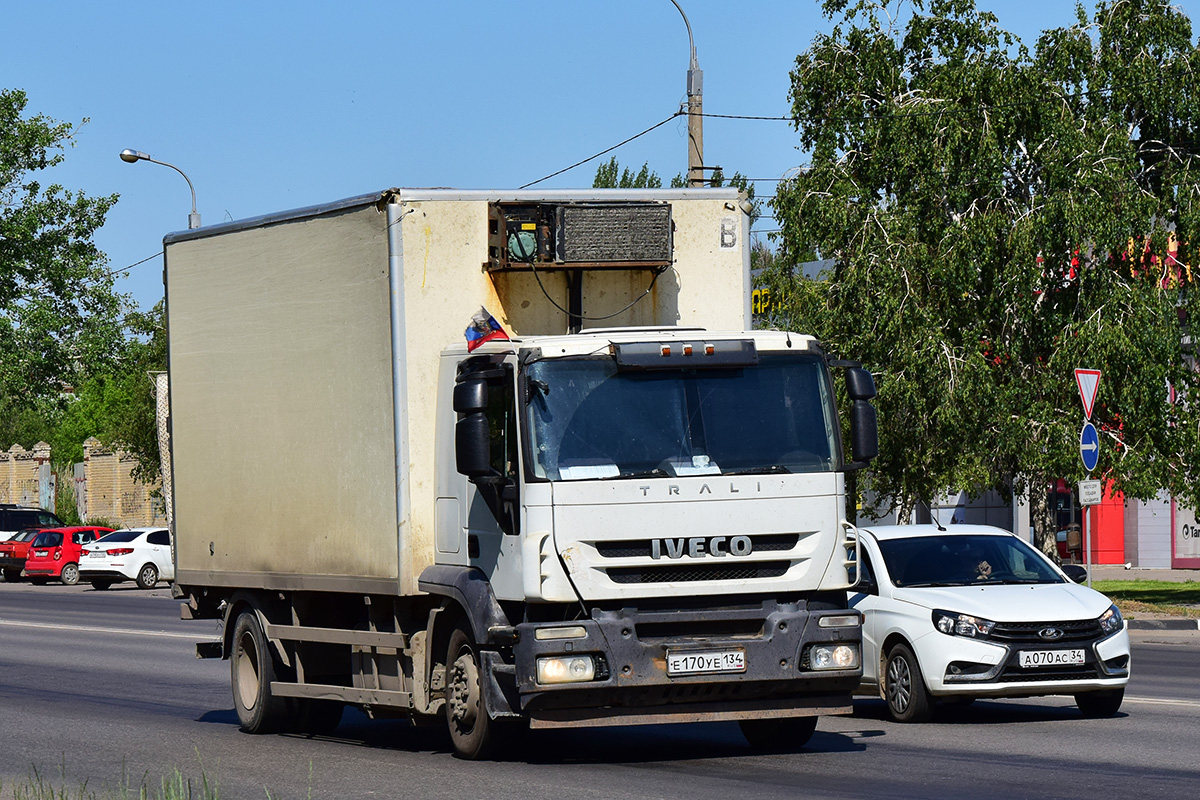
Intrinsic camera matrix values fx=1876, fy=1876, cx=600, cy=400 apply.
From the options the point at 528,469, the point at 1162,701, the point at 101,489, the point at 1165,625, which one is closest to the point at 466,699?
the point at 528,469

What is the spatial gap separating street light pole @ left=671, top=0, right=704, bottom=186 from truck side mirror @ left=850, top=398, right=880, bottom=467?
14811mm

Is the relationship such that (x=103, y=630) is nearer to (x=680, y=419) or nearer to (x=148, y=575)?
(x=148, y=575)

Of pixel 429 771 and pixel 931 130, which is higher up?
pixel 931 130

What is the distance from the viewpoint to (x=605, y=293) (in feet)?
39.1

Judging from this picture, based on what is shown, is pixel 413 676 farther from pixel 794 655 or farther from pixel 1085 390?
pixel 1085 390

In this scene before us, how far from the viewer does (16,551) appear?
165 feet

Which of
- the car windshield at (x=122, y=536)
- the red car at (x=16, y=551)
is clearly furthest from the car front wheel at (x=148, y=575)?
the red car at (x=16, y=551)

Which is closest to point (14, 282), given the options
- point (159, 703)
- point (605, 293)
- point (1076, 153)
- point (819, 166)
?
point (819, 166)

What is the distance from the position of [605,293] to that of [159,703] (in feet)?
21.5

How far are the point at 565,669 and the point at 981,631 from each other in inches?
157

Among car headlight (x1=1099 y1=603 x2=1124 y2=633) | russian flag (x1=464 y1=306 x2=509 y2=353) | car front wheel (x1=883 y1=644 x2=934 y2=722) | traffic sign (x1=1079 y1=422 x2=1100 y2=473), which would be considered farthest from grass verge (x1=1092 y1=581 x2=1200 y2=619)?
russian flag (x1=464 y1=306 x2=509 y2=353)

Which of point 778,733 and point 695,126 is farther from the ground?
point 695,126

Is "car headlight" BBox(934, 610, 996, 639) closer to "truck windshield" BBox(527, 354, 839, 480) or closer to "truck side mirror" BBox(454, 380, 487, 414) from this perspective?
"truck windshield" BBox(527, 354, 839, 480)

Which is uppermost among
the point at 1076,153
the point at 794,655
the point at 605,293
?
the point at 1076,153
